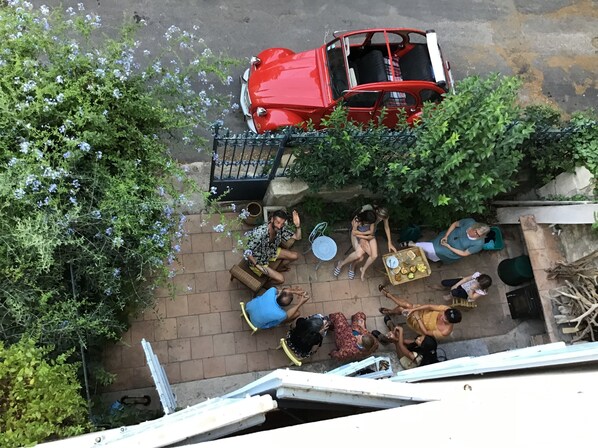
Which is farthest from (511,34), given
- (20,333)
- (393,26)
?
(20,333)

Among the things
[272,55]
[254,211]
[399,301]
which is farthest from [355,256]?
[272,55]

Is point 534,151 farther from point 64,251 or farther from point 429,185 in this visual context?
point 64,251

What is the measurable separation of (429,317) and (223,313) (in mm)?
3061

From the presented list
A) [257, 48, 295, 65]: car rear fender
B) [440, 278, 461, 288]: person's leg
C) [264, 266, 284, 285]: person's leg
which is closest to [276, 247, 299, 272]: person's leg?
[264, 266, 284, 285]: person's leg

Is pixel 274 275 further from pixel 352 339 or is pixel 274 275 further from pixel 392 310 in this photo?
pixel 392 310

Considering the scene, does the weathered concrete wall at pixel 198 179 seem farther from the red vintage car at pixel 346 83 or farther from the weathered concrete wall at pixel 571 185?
the weathered concrete wall at pixel 571 185

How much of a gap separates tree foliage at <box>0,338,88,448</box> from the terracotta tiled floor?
216 cm

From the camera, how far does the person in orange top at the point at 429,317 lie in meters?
7.01

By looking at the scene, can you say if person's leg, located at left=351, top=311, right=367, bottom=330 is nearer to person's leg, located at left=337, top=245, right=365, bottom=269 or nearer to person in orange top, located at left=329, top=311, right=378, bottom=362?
person in orange top, located at left=329, top=311, right=378, bottom=362

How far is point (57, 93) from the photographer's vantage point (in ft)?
18.3

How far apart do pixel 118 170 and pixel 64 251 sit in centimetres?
113

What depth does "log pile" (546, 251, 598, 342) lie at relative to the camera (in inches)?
272

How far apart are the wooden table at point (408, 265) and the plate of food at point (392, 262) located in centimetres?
4

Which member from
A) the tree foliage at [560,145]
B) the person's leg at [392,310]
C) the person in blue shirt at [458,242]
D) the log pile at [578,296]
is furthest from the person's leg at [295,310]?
the tree foliage at [560,145]
